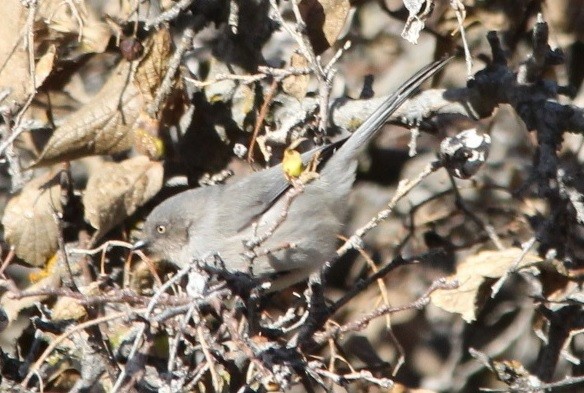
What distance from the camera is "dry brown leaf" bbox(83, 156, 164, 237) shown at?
3.55 metres

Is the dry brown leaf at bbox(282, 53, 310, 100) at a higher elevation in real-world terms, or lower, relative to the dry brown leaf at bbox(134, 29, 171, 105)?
lower

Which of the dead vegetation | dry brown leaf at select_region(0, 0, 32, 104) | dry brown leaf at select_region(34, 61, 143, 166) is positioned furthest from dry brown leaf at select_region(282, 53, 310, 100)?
dry brown leaf at select_region(0, 0, 32, 104)

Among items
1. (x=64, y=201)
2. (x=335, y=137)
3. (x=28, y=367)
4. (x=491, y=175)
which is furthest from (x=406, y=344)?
(x=28, y=367)

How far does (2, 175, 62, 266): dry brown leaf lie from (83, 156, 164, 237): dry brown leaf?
15 centimetres

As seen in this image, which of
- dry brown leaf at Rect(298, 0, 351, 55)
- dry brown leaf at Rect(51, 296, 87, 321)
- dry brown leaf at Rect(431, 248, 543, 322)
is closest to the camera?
dry brown leaf at Rect(51, 296, 87, 321)

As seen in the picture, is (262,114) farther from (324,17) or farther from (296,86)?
(324,17)

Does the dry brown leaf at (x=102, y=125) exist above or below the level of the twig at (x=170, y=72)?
below

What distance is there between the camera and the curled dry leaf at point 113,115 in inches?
138

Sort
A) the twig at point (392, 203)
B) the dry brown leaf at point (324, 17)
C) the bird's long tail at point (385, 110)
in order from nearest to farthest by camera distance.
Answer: the twig at point (392, 203), the dry brown leaf at point (324, 17), the bird's long tail at point (385, 110)

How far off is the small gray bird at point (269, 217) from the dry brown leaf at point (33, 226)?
1.03 feet

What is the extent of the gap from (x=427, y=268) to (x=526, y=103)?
1575 mm

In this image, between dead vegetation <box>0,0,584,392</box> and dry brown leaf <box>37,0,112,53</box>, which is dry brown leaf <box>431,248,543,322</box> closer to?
dead vegetation <box>0,0,584,392</box>

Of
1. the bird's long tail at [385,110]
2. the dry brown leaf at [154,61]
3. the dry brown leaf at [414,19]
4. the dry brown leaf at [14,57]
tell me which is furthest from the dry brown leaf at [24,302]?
the dry brown leaf at [414,19]

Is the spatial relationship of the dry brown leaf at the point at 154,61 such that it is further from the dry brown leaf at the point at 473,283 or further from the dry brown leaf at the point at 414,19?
the dry brown leaf at the point at 473,283
